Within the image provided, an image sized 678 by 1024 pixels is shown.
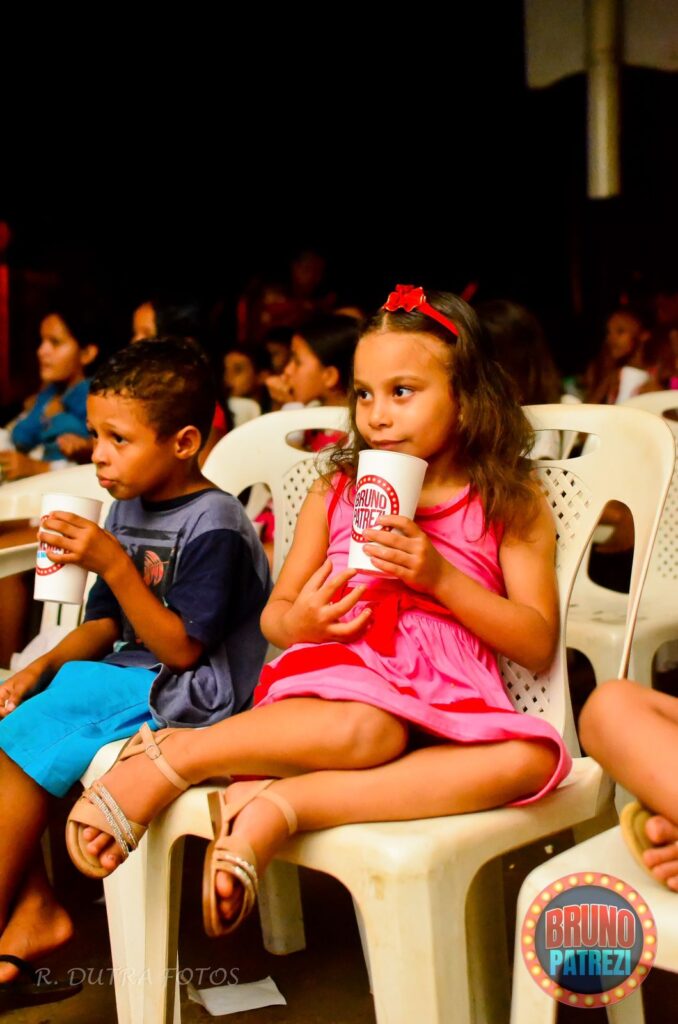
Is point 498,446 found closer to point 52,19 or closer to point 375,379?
point 375,379

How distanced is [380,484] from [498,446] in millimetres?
319

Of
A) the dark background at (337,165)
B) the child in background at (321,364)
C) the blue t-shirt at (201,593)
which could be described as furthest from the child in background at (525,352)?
the dark background at (337,165)

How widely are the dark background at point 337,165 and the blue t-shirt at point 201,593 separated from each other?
16.1ft

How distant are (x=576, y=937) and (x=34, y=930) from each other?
33.0 inches

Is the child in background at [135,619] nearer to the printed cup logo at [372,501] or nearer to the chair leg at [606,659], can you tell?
the printed cup logo at [372,501]

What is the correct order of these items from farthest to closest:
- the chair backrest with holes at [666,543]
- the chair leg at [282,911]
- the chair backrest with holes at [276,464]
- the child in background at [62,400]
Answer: the child in background at [62,400]
the chair backrest with holes at [666,543]
the chair backrest with holes at [276,464]
the chair leg at [282,911]

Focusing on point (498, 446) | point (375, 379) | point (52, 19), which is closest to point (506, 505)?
point (498, 446)

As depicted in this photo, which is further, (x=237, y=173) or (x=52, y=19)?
(x=237, y=173)

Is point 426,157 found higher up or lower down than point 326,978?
higher up

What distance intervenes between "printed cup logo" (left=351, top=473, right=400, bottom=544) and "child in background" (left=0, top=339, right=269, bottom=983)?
392 millimetres

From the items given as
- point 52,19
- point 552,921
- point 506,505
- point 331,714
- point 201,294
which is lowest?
point 552,921

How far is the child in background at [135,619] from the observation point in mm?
1594

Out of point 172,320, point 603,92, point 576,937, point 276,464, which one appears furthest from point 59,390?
point 603,92

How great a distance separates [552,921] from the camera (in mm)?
1105
